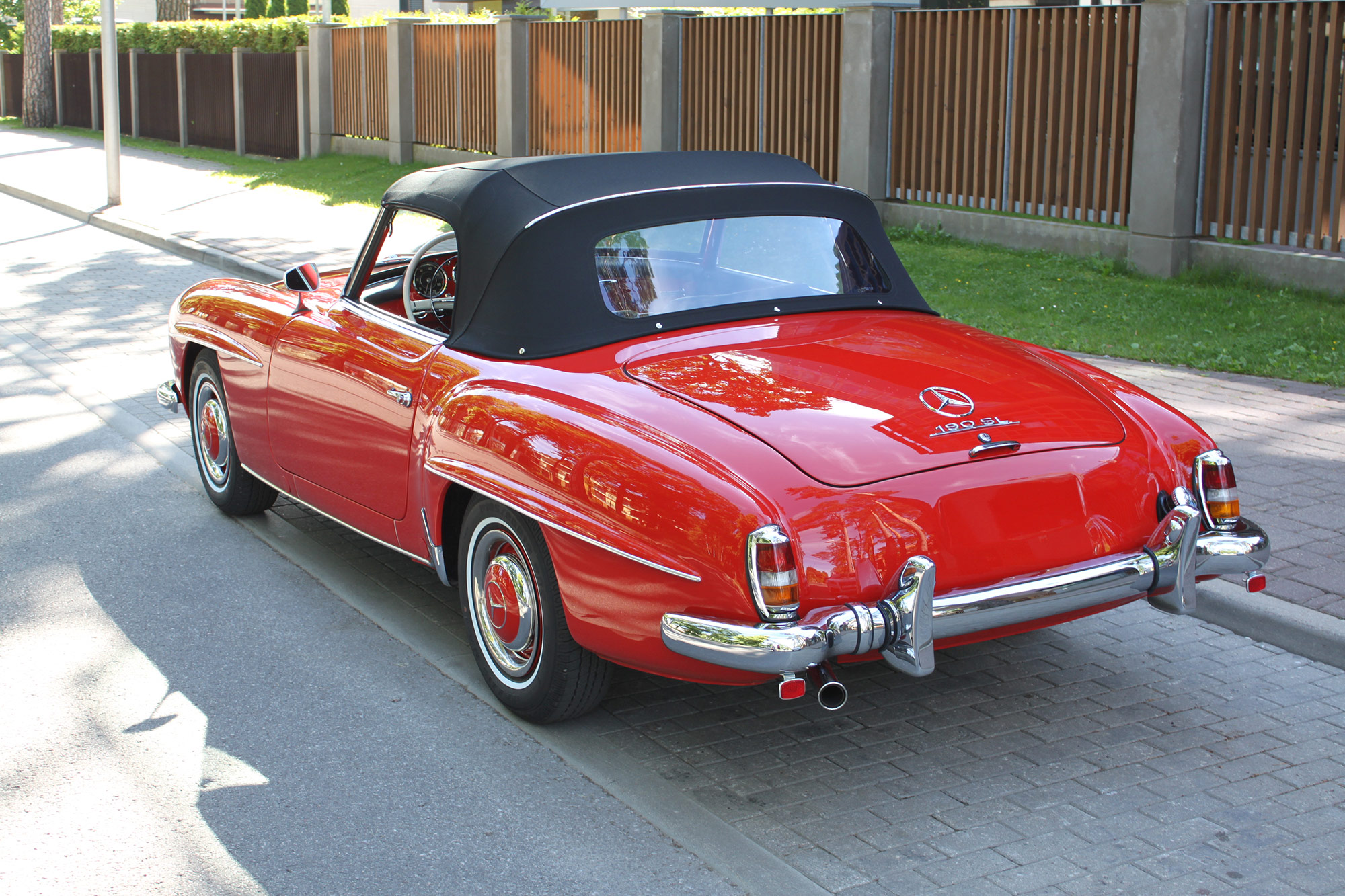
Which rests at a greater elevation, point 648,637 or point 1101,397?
point 1101,397

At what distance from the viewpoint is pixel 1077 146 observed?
12945 mm

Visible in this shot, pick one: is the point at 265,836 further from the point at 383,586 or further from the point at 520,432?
the point at 383,586

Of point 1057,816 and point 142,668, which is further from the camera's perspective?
point 142,668

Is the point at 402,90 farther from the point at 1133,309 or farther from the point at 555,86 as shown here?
the point at 1133,309

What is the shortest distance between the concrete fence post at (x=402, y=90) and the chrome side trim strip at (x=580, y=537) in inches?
814

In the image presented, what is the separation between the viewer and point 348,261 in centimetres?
1343

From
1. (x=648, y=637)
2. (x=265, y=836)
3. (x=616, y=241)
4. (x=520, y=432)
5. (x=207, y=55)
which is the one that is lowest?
(x=265, y=836)

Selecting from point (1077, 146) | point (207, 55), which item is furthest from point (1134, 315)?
point (207, 55)

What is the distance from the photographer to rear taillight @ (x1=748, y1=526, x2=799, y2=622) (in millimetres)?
3438

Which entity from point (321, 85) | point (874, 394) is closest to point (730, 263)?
point (874, 394)

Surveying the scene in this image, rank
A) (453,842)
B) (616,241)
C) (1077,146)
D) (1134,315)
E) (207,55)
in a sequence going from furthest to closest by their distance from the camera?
(207,55)
(1077,146)
(1134,315)
(616,241)
(453,842)

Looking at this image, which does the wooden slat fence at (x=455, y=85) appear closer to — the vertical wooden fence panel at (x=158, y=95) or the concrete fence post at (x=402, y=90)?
the concrete fence post at (x=402, y=90)

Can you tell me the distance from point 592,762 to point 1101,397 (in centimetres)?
192

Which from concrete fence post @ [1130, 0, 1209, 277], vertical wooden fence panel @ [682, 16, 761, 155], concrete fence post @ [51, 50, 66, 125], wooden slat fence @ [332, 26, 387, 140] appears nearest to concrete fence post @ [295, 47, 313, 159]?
wooden slat fence @ [332, 26, 387, 140]
